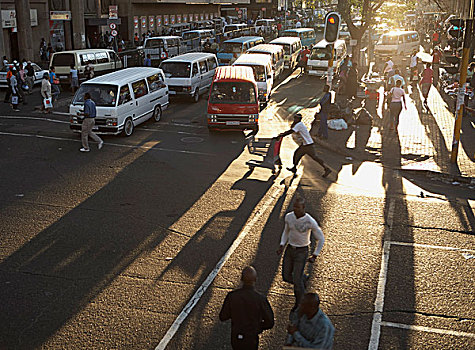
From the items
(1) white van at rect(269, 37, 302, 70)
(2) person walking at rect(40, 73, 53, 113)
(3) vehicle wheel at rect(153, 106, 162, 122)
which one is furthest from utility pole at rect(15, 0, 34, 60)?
(3) vehicle wheel at rect(153, 106, 162, 122)

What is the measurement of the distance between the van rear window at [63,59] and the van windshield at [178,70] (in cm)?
590

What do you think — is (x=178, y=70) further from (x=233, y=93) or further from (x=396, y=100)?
(x=396, y=100)

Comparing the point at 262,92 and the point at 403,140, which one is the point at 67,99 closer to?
the point at 262,92

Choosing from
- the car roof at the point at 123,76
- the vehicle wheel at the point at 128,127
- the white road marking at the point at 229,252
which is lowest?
the white road marking at the point at 229,252

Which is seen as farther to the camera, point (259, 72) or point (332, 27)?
point (259, 72)

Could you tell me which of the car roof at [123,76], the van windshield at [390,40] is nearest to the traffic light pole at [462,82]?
the car roof at [123,76]

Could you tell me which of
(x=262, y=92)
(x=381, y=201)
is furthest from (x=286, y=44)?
(x=381, y=201)

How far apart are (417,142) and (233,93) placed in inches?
249

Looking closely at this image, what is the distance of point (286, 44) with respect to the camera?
37125 mm

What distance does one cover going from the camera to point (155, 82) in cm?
2083

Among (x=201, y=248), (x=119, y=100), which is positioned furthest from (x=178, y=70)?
(x=201, y=248)

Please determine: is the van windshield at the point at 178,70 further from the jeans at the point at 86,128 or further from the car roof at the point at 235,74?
the jeans at the point at 86,128

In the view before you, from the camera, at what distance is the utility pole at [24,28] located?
115ft

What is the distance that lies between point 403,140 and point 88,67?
16.5 metres
